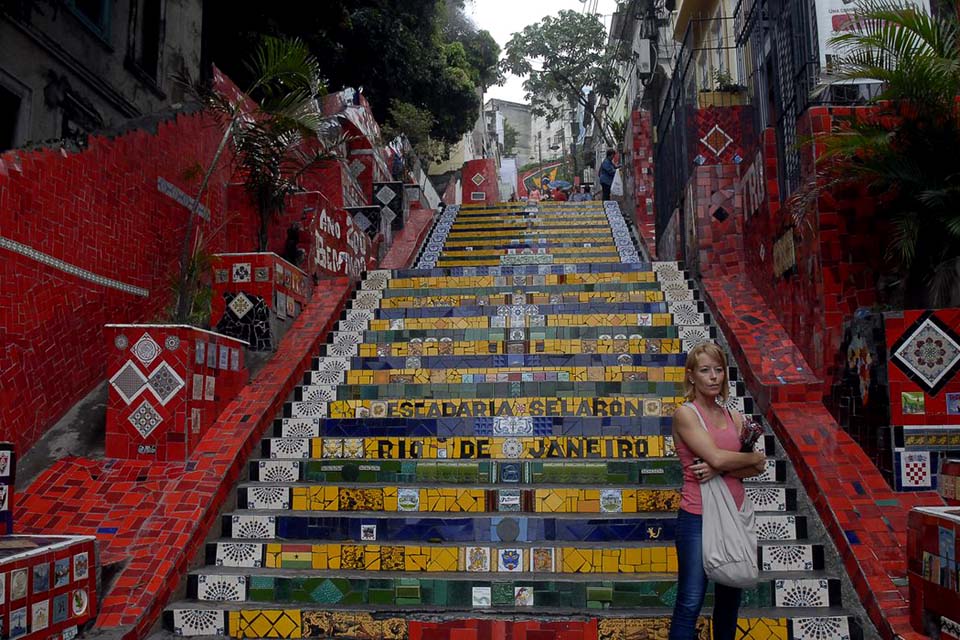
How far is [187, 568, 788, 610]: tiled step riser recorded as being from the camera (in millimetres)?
3930

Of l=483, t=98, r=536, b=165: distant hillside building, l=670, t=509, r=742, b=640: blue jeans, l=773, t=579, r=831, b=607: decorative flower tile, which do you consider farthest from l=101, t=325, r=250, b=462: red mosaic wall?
l=483, t=98, r=536, b=165: distant hillside building

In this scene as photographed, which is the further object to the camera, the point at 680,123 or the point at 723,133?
the point at 723,133

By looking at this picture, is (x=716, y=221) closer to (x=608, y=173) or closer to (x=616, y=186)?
(x=608, y=173)

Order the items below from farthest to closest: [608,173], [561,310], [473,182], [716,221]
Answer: [473,182]
[608,173]
[716,221]
[561,310]

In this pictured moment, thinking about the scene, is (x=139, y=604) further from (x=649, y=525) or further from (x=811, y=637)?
(x=811, y=637)

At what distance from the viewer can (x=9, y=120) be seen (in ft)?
20.4

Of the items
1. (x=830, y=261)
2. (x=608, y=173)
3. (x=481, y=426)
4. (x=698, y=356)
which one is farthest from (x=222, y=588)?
(x=608, y=173)

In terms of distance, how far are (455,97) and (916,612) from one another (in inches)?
691

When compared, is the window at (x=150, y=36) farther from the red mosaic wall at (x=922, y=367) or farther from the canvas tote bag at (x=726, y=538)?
the canvas tote bag at (x=726, y=538)

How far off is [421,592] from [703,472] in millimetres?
1741

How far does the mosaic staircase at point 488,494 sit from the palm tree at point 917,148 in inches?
54.3

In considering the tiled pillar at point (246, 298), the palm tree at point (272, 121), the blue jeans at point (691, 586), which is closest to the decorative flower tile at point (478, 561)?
the blue jeans at point (691, 586)

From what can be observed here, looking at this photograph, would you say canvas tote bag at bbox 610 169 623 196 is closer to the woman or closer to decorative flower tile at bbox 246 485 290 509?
decorative flower tile at bbox 246 485 290 509

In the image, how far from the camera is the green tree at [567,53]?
2552 centimetres
